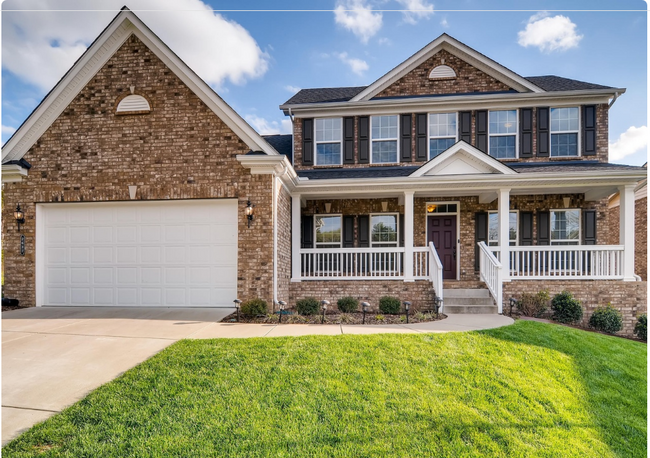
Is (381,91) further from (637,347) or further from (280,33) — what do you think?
(637,347)

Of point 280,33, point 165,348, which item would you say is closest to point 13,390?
point 165,348

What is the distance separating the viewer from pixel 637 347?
6.93 m

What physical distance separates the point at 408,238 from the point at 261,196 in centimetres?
423

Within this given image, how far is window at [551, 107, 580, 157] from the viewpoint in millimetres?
11102

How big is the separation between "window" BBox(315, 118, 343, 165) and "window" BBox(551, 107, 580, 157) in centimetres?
690

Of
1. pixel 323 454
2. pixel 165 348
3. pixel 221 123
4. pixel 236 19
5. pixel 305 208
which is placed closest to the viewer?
pixel 323 454

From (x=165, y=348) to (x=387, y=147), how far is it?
9135 millimetres

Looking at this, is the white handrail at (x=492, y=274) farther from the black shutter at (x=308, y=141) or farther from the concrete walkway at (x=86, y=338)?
the black shutter at (x=308, y=141)

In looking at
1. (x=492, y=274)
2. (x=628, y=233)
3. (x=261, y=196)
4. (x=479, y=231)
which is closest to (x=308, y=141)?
(x=261, y=196)

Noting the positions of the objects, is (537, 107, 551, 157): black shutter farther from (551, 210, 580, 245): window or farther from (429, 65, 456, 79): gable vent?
(429, 65, 456, 79): gable vent

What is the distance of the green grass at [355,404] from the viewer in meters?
3.03

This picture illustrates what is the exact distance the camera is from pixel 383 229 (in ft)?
37.1

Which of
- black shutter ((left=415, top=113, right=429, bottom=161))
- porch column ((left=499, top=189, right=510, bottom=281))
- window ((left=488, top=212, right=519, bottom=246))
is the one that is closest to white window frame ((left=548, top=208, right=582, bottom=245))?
window ((left=488, top=212, right=519, bottom=246))

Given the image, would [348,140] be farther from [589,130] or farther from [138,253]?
[589,130]
